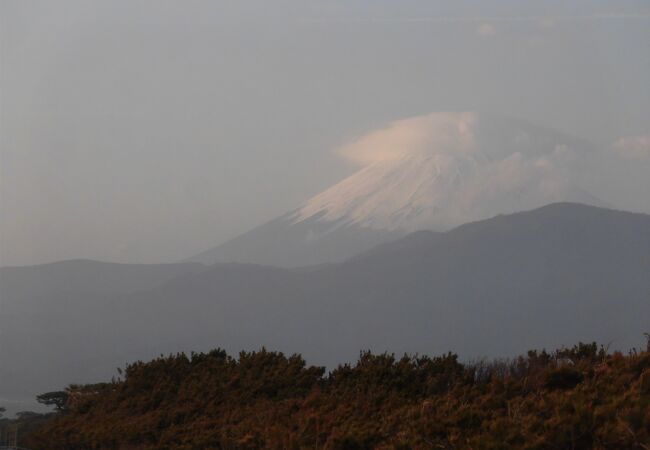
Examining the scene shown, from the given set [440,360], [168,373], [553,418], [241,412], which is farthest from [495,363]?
[168,373]

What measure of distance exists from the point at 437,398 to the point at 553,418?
11.7ft

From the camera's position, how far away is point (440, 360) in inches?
691

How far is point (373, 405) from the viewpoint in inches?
607

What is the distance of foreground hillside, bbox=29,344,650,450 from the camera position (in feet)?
36.3

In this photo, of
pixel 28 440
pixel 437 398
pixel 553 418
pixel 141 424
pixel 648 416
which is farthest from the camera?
pixel 28 440

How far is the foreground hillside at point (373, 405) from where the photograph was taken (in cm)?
1107

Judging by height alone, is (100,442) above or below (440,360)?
below

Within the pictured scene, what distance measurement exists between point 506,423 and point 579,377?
2786 millimetres

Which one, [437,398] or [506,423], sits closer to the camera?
[506,423]

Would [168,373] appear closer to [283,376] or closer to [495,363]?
[283,376]

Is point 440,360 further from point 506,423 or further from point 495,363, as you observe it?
point 506,423

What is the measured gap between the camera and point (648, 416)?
10.3m

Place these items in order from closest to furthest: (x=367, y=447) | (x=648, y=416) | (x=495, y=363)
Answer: (x=648, y=416), (x=367, y=447), (x=495, y=363)

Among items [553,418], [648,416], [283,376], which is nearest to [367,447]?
[553,418]
